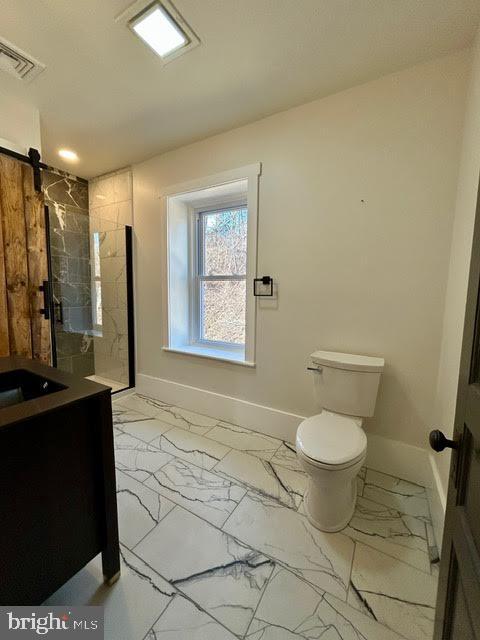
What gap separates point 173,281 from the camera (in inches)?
105

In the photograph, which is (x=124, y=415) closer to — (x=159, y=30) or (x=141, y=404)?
(x=141, y=404)

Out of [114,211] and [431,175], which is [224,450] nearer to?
[431,175]

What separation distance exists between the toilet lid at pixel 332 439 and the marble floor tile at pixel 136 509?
0.84 metres

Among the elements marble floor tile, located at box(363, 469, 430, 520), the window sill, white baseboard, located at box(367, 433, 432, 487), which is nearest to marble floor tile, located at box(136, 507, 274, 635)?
marble floor tile, located at box(363, 469, 430, 520)

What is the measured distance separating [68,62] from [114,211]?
1511mm

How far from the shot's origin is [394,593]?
107 centimetres

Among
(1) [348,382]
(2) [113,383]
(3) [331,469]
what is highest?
(1) [348,382]

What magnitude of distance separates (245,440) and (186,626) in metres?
1.20

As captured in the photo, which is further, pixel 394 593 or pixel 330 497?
pixel 330 497

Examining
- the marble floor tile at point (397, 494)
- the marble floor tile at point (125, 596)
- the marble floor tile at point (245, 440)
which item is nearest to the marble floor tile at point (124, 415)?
the marble floor tile at point (245, 440)

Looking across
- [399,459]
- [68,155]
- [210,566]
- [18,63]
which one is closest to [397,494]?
[399,459]

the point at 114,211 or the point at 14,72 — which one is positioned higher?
the point at 14,72

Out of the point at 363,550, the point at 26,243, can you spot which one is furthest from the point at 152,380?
the point at 363,550

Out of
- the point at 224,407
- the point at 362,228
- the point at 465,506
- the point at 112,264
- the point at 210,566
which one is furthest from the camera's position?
the point at 112,264
